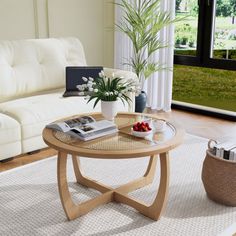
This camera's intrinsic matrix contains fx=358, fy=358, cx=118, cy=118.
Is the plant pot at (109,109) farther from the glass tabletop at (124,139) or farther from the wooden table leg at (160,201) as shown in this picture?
the wooden table leg at (160,201)

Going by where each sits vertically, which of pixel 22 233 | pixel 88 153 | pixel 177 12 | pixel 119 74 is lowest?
pixel 22 233

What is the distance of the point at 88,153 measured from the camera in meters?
1.88

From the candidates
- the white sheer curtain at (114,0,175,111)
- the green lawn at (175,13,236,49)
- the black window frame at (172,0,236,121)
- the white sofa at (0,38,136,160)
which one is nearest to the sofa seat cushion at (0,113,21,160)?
the white sofa at (0,38,136,160)

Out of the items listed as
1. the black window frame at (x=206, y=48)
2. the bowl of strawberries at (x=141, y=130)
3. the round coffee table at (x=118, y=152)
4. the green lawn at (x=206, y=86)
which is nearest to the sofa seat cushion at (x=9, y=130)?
the round coffee table at (x=118, y=152)

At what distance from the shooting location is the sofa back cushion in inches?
129

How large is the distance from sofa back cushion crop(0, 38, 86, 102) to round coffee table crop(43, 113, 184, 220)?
1280mm

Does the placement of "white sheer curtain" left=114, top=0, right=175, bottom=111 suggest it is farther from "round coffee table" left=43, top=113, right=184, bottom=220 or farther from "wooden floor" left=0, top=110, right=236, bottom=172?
"round coffee table" left=43, top=113, right=184, bottom=220

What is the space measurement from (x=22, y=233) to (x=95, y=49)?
10.6 ft

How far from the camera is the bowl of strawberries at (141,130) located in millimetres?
2141

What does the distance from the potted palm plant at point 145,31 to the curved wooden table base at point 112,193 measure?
169 cm

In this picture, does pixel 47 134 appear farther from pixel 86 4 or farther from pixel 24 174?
pixel 86 4

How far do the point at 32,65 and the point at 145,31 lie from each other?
1.47 m

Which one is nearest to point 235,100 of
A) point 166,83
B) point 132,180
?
point 166,83

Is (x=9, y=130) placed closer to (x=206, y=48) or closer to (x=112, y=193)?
(x=112, y=193)
